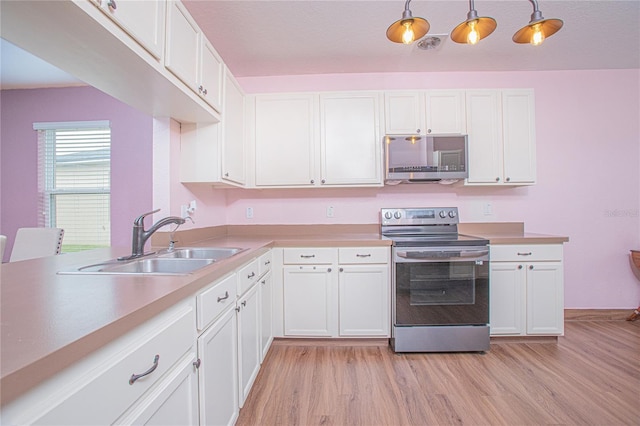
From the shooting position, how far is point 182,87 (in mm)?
1448

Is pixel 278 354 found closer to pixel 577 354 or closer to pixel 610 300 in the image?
pixel 577 354

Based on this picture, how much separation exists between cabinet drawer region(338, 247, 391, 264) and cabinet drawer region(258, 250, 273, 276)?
0.55 m

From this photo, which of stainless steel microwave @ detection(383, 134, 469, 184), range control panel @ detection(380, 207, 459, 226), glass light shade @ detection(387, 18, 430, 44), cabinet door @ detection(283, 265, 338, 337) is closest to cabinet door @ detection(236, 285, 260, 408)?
cabinet door @ detection(283, 265, 338, 337)

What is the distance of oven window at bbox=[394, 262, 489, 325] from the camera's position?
2.09 metres

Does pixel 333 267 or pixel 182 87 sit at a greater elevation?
pixel 182 87

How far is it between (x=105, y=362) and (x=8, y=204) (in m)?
3.87

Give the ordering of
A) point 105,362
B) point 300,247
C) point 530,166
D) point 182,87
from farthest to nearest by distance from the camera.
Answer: point 530,166
point 300,247
point 182,87
point 105,362

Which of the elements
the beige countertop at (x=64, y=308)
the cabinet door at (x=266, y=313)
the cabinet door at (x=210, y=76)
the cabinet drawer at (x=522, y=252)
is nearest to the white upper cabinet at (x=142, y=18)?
the cabinet door at (x=210, y=76)

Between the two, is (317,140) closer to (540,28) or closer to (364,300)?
(364,300)

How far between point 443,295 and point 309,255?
42.0 inches

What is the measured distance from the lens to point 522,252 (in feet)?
7.22

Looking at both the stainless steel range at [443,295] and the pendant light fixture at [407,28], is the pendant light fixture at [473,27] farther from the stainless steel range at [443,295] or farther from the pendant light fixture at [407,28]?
the stainless steel range at [443,295]

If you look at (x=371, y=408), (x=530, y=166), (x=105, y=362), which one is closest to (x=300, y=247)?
(x=371, y=408)

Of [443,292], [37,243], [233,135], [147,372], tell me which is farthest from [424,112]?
[37,243]
